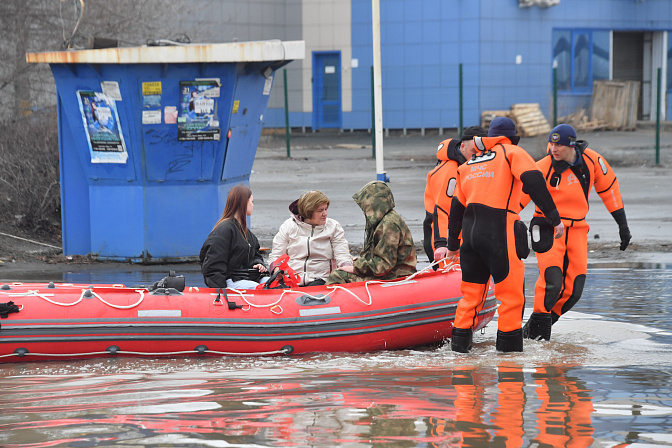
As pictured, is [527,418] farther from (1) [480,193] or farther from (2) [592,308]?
(2) [592,308]

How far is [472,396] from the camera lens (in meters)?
5.35

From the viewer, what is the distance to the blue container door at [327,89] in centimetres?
2867

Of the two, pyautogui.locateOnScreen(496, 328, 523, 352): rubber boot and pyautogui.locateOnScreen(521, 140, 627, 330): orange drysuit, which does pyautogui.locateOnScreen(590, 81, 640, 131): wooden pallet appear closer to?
pyautogui.locateOnScreen(521, 140, 627, 330): orange drysuit

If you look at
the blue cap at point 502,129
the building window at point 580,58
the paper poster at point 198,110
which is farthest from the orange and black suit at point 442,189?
the building window at point 580,58

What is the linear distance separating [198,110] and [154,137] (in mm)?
568

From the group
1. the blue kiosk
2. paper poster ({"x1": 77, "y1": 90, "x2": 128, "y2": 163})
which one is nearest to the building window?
the blue kiosk

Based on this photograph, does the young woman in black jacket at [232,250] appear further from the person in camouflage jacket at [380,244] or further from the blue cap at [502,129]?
the blue cap at [502,129]

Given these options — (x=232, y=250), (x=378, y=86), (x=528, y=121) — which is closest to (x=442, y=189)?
(x=232, y=250)

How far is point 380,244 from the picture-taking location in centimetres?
693

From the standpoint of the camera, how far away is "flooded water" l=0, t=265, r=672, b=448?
181 inches

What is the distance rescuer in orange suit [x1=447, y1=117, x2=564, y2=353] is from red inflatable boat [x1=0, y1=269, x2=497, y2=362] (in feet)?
1.66

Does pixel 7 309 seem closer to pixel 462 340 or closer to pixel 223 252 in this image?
pixel 223 252

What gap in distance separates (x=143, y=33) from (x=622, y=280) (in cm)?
1257

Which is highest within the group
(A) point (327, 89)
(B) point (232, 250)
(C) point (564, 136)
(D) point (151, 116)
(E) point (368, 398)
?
(A) point (327, 89)
